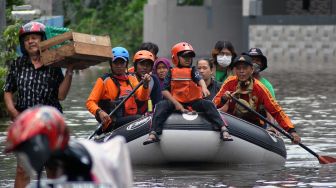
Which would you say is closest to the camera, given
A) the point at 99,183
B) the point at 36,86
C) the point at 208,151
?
the point at 99,183

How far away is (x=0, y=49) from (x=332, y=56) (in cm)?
2433

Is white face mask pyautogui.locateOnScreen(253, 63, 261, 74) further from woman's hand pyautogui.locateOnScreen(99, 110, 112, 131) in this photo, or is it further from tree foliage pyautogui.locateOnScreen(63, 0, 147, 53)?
tree foliage pyautogui.locateOnScreen(63, 0, 147, 53)

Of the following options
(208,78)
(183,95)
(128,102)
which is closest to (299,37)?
(208,78)

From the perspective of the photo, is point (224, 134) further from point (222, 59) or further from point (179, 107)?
point (222, 59)

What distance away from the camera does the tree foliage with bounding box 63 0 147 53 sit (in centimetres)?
4862

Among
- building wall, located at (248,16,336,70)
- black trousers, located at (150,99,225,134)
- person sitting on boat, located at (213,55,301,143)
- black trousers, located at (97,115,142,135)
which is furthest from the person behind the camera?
building wall, located at (248,16,336,70)

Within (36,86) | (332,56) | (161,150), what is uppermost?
(36,86)

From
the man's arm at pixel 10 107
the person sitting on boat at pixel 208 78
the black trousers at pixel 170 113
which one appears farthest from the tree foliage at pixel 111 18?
the man's arm at pixel 10 107

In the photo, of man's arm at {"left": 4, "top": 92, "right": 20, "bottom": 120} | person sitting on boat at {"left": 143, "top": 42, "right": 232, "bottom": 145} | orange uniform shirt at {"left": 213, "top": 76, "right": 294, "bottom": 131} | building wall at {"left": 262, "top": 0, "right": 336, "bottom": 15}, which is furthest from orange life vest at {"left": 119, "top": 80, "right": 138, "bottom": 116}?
building wall at {"left": 262, "top": 0, "right": 336, "bottom": 15}

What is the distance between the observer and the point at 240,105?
1309 cm

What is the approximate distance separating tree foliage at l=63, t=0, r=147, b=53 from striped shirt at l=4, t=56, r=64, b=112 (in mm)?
37162

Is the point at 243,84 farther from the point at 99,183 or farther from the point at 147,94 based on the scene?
the point at 99,183

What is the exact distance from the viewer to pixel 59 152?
4.65 metres

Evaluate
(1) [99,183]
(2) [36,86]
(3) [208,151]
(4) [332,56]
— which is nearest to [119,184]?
(1) [99,183]
